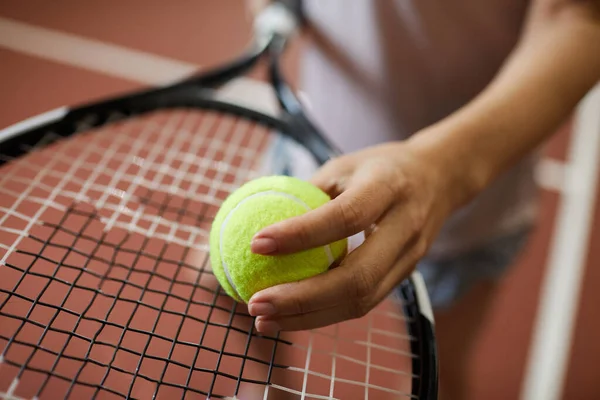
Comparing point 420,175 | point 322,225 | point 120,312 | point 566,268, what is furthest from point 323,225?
point 566,268

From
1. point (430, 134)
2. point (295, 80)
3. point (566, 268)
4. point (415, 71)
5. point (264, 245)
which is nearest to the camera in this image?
point (264, 245)

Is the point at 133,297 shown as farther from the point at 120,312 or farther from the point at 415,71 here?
the point at 415,71

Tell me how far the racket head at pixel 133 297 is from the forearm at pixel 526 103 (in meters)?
0.14

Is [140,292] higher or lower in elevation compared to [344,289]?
lower

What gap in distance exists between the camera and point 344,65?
30.0 inches

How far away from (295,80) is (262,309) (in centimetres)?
127

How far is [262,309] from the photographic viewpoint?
0.42 m

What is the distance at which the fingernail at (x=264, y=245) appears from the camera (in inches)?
16.1

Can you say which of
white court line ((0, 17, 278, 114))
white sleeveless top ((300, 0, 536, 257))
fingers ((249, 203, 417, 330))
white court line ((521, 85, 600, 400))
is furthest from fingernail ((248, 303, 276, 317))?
white court line ((0, 17, 278, 114))

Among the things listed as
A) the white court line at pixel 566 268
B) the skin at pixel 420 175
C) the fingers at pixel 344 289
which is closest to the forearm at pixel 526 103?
the skin at pixel 420 175

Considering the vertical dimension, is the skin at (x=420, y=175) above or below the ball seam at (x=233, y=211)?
above

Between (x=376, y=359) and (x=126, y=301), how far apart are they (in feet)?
1.93

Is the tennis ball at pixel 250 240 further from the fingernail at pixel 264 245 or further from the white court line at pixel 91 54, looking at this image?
the white court line at pixel 91 54

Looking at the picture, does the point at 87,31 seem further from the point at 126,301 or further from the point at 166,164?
the point at 126,301
